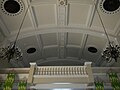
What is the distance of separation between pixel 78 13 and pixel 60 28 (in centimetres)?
146

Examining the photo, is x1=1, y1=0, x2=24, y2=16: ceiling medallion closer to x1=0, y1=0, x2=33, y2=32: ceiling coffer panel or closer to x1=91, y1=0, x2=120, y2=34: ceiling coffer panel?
x1=0, y1=0, x2=33, y2=32: ceiling coffer panel

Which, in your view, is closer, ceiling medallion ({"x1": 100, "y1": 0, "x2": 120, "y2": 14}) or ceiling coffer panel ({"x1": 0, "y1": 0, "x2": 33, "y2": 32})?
ceiling medallion ({"x1": 100, "y1": 0, "x2": 120, "y2": 14})

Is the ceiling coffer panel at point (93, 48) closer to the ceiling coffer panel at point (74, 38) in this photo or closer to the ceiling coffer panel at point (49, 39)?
the ceiling coffer panel at point (74, 38)

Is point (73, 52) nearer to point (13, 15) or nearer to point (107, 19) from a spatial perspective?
point (107, 19)

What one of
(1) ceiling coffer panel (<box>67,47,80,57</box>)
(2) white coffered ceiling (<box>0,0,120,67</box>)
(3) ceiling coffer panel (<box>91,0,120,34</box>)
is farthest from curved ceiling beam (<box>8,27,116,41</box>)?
(1) ceiling coffer panel (<box>67,47,80,57</box>)

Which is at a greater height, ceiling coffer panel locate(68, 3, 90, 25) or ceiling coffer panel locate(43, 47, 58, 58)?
ceiling coffer panel locate(43, 47, 58, 58)

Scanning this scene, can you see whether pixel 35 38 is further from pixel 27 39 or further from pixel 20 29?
pixel 20 29

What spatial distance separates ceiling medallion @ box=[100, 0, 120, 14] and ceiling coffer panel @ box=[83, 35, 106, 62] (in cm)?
215

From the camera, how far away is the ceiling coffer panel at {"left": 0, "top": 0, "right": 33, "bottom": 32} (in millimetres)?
7315

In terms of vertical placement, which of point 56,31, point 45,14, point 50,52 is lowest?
point 56,31

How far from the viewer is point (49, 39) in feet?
32.9

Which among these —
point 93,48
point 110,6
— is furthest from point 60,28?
point 110,6

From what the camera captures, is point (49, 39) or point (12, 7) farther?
point (49, 39)

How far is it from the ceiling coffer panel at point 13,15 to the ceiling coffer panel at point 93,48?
3781mm
